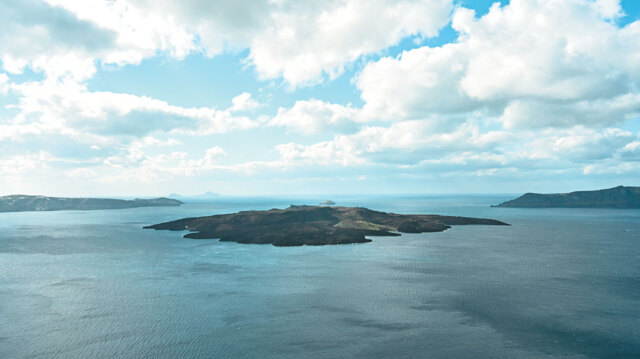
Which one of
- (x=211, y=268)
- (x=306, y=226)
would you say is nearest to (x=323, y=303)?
(x=211, y=268)

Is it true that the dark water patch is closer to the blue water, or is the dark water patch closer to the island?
the blue water

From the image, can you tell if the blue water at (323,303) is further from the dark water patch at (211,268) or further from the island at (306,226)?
the island at (306,226)

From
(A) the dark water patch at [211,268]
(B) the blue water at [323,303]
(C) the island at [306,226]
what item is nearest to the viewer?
(B) the blue water at [323,303]

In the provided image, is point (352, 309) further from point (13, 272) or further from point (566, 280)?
point (13, 272)

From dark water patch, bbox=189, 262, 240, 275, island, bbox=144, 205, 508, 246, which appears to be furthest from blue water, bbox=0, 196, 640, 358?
island, bbox=144, 205, 508, 246

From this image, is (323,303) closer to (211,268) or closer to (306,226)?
(211,268)

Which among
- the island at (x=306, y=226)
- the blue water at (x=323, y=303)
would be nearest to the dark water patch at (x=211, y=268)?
the blue water at (x=323, y=303)

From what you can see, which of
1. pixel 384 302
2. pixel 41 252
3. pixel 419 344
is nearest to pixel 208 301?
pixel 384 302
